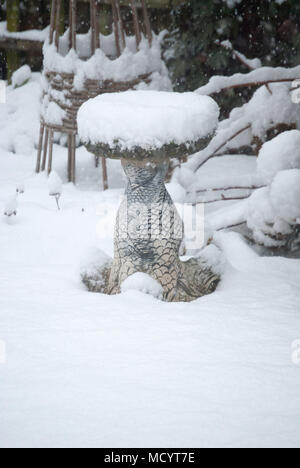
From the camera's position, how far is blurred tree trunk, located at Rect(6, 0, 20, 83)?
528 centimetres

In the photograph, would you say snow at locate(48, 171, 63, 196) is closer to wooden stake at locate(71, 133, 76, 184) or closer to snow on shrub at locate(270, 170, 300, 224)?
wooden stake at locate(71, 133, 76, 184)

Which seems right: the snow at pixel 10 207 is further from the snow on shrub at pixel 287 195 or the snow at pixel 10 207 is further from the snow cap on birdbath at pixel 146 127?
the snow on shrub at pixel 287 195

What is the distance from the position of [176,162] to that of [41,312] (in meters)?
1.95

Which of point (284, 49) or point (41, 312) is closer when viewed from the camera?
point (41, 312)

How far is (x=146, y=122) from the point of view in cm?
176

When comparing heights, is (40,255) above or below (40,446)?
below

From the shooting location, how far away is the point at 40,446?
1.17m

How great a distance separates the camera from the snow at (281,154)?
9.62 ft

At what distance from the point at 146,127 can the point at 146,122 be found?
0.07 ft

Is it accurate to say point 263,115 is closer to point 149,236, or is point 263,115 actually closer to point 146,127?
point 149,236

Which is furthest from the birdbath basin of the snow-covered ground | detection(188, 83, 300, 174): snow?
detection(188, 83, 300, 174): snow

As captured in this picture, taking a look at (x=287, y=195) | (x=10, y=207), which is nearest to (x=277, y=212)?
(x=287, y=195)

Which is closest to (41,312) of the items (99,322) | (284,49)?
(99,322)

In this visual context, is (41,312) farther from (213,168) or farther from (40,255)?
(213,168)
